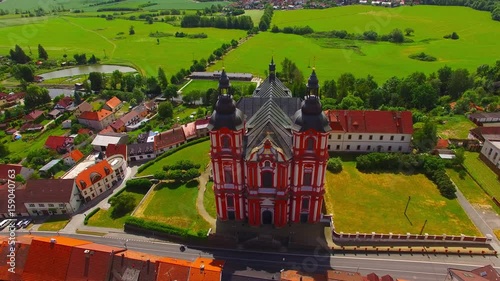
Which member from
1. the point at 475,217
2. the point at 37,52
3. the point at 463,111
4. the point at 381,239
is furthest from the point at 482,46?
the point at 37,52

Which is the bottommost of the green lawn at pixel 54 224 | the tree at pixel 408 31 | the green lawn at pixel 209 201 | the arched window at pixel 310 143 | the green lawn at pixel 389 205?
the green lawn at pixel 54 224

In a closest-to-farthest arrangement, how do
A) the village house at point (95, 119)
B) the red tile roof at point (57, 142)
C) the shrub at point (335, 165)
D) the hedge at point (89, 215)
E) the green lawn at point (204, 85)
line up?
the hedge at point (89, 215) → the shrub at point (335, 165) → the red tile roof at point (57, 142) → the village house at point (95, 119) → the green lawn at point (204, 85)

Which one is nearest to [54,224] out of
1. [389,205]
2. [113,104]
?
[113,104]

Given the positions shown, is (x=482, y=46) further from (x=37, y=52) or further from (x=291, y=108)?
(x=37, y=52)

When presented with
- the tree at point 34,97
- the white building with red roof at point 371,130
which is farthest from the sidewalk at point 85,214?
the tree at point 34,97

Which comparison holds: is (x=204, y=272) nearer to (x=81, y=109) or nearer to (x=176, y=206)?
(x=176, y=206)

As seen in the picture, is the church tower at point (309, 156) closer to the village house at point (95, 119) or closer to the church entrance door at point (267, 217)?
the church entrance door at point (267, 217)
